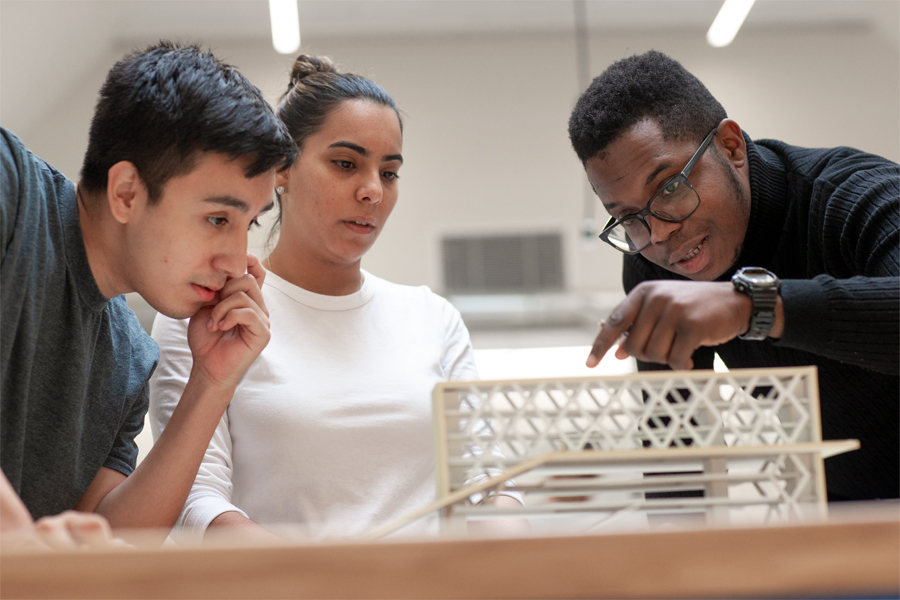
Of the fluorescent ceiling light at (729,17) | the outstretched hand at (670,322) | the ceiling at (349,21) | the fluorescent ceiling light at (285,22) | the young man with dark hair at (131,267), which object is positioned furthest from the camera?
the ceiling at (349,21)

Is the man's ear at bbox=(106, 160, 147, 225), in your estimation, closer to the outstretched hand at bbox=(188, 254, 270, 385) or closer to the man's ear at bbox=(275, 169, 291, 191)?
the outstretched hand at bbox=(188, 254, 270, 385)

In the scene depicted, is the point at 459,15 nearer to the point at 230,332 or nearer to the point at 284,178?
the point at 284,178

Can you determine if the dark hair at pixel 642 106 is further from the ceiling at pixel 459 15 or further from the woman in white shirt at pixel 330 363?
the ceiling at pixel 459 15

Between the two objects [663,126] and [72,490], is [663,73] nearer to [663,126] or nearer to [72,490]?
[663,126]

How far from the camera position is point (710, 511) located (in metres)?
0.84

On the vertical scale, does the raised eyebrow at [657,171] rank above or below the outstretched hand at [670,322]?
above

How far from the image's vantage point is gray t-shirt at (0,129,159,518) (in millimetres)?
1053

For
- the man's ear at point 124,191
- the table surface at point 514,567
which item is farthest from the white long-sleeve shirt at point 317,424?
the table surface at point 514,567

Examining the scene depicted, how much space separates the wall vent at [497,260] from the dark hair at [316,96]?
296cm

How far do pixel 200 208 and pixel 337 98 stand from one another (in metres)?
0.59

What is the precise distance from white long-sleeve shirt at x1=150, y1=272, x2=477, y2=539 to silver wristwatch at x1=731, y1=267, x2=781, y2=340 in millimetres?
630

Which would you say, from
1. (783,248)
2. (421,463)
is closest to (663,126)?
(783,248)

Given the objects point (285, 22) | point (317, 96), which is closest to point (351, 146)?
point (317, 96)

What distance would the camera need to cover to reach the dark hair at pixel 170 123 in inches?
46.2
